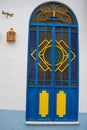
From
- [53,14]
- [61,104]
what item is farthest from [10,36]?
[61,104]

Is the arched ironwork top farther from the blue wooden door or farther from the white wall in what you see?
the white wall

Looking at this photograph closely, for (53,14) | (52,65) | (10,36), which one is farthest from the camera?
(53,14)

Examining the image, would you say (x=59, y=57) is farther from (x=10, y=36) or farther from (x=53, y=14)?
(x=10, y=36)

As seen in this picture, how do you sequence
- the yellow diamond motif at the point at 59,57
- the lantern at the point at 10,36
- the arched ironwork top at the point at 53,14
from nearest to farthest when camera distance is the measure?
the lantern at the point at 10,36, the yellow diamond motif at the point at 59,57, the arched ironwork top at the point at 53,14

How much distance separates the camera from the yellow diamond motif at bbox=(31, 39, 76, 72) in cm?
684

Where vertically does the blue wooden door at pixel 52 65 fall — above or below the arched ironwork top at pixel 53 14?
below

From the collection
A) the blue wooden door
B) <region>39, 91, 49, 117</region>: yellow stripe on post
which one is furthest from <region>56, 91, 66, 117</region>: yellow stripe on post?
<region>39, 91, 49, 117</region>: yellow stripe on post

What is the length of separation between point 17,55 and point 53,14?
49.7 inches

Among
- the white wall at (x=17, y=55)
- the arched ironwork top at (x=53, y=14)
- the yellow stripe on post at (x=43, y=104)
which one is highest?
the arched ironwork top at (x=53, y=14)

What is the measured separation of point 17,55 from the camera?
6.77 metres

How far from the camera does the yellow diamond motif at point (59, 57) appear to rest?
22.5 feet

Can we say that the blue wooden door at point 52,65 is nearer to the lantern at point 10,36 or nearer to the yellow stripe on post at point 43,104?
the yellow stripe on post at point 43,104

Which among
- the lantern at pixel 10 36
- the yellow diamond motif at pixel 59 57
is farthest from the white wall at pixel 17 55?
the yellow diamond motif at pixel 59 57

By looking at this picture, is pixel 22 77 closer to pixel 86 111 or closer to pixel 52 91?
pixel 52 91
